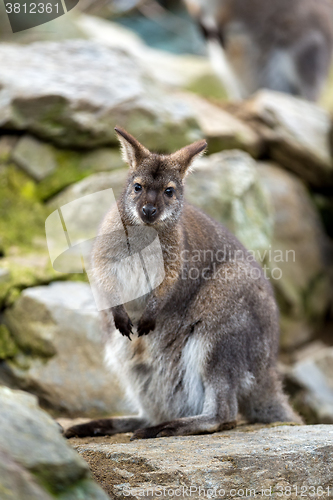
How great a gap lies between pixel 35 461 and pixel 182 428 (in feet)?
5.42

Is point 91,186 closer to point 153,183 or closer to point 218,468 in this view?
point 153,183

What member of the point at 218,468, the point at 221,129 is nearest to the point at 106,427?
the point at 218,468

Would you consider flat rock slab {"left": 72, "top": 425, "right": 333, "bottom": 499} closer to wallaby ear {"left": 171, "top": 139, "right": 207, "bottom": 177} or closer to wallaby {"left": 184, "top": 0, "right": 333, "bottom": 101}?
wallaby ear {"left": 171, "top": 139, "right": 207, "bottom": 177}

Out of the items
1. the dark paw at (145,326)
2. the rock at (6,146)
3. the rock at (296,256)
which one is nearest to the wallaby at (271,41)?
the rock at (296,256)

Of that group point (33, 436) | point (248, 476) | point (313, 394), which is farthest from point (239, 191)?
point (33, 436)

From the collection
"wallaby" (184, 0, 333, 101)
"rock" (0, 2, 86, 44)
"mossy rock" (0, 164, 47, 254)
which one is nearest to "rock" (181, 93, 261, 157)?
"wallaby" (184, 0, 333, 101)

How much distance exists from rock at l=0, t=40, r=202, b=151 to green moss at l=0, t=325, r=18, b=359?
2.26 metres

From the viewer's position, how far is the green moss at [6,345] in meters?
4.54

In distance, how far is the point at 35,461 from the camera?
1682 mm

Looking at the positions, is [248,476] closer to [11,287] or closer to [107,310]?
[107,310]

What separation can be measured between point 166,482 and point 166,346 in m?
1.09

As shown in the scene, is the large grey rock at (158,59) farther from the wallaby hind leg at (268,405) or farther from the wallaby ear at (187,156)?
the wallaby hind leg at (268,405)

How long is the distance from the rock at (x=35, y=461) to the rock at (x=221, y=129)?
5.55 m

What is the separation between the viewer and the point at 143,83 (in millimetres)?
6734
